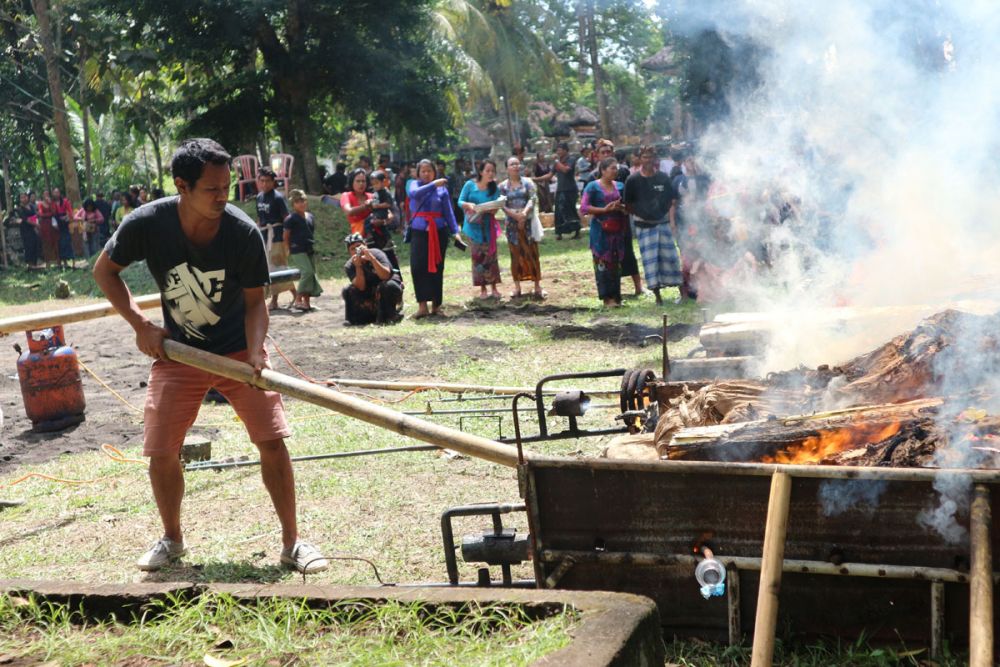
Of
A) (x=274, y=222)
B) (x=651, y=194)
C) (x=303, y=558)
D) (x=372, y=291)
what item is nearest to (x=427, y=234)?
(x=372, y=291)

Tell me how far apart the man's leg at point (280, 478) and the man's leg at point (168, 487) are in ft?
1.41

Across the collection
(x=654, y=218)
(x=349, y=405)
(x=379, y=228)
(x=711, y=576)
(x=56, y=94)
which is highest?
(x=56, y=94)

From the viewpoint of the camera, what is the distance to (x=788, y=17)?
885 cm

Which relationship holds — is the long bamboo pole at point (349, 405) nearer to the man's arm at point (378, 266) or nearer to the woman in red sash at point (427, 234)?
the man's arm at point (378, 266)

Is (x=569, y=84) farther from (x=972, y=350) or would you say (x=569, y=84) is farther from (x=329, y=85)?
(x=972, y=350)

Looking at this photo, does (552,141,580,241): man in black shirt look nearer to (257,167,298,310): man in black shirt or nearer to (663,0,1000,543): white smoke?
(257,167,298,310): man in black shirt

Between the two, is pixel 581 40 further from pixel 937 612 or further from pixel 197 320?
pixel 937 612

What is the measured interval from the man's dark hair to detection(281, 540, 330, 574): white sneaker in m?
1.78

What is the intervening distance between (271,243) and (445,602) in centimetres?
1288

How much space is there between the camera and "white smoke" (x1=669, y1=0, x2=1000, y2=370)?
22.0 ft

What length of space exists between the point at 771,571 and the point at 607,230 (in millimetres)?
10275

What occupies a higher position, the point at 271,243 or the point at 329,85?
the point at 329,85

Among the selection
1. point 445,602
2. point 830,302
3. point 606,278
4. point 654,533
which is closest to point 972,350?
point 654,533

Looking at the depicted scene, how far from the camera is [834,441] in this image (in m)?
3.89
